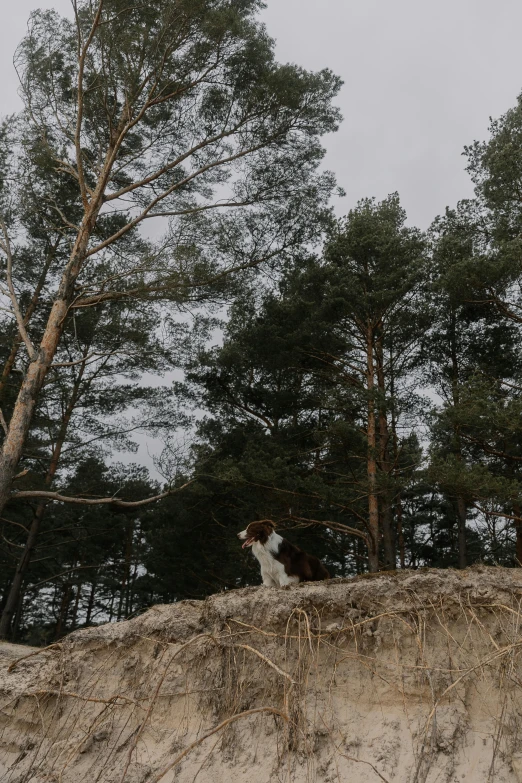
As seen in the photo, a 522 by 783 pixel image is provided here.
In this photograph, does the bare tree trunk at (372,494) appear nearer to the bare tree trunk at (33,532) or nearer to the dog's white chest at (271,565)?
the dog's white chest at (271,565)

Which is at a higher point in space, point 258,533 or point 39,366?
Result: point 39,366

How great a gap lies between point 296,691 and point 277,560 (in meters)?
3.80

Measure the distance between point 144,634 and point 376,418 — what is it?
35.8ft

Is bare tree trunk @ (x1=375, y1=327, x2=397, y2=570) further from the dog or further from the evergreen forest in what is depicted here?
the dog

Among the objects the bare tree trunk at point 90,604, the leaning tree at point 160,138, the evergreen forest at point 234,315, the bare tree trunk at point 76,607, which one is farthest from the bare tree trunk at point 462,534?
the bare tree trunk at point 90,604

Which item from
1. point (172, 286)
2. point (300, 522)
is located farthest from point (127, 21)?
point (300, 522)

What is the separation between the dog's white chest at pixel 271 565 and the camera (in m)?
8.48

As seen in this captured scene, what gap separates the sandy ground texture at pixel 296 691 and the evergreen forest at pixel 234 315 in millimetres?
3821

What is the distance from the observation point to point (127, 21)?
1197 centimetres

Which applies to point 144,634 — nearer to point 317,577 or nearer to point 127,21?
point 317,577

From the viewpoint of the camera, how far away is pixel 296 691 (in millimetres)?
4781

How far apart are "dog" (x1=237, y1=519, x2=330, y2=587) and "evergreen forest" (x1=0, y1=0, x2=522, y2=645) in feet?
6.80

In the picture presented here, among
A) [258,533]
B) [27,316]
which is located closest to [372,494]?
[258,533]

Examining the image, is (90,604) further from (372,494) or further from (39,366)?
(39,366)
